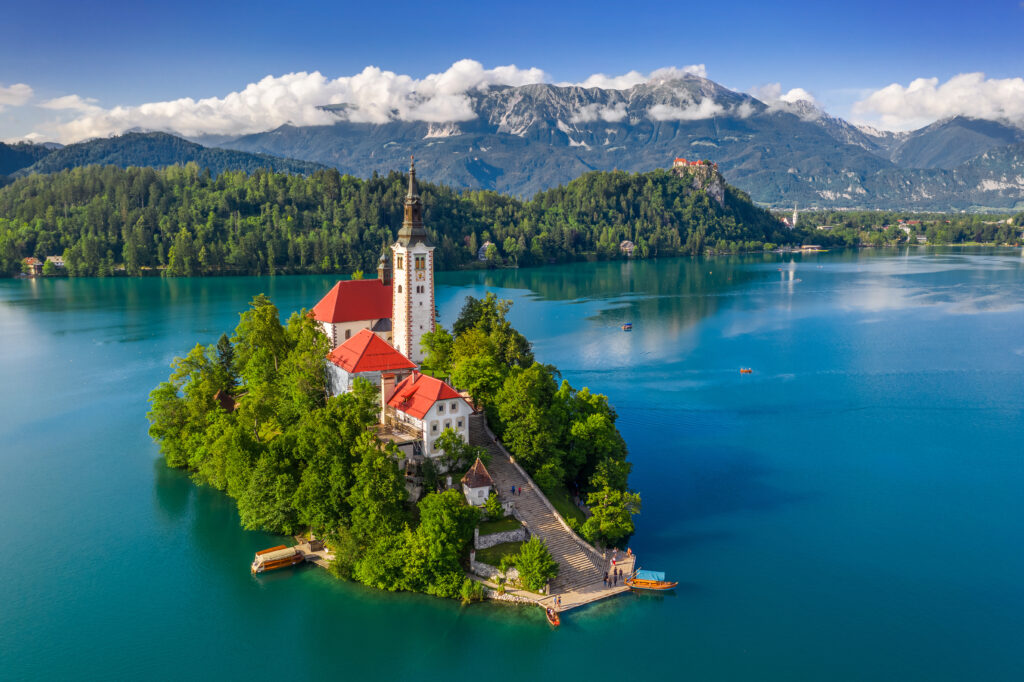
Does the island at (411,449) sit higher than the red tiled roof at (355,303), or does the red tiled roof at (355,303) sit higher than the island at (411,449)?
the red tiled roof at (355,303)

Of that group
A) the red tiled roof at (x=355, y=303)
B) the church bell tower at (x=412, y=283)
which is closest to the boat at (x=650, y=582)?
the church bell tower at (x=412, y=283)

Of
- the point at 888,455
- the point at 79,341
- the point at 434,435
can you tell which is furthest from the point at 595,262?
the point at 434,435

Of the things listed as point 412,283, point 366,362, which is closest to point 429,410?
point 366,362

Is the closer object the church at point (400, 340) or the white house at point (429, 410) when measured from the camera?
the white house at point (429, 410)

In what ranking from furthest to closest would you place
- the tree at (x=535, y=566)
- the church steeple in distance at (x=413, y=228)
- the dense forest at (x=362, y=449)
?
the church steeple in distance at (x=413, y=228) → the dense forest at (x=362, y=449) → the tree at (x=535, y=566)

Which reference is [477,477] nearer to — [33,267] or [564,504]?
[564,504]

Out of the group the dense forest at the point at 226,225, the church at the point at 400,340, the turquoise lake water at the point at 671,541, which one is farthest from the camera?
the dense forest at the point at 226,225

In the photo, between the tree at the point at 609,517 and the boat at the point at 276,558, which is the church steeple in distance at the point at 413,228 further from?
the boat at the point at 276,558

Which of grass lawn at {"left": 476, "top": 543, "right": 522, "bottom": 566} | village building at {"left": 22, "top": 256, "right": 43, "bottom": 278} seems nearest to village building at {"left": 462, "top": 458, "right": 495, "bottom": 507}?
grass lawn at {"left": 476, "top": 543, "right": 522, "bottom": 566}

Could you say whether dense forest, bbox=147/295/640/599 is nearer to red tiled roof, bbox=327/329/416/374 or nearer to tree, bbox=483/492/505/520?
tree, bbox=483/492/505/520

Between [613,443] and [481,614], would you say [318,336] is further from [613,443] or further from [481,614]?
[481,614]
